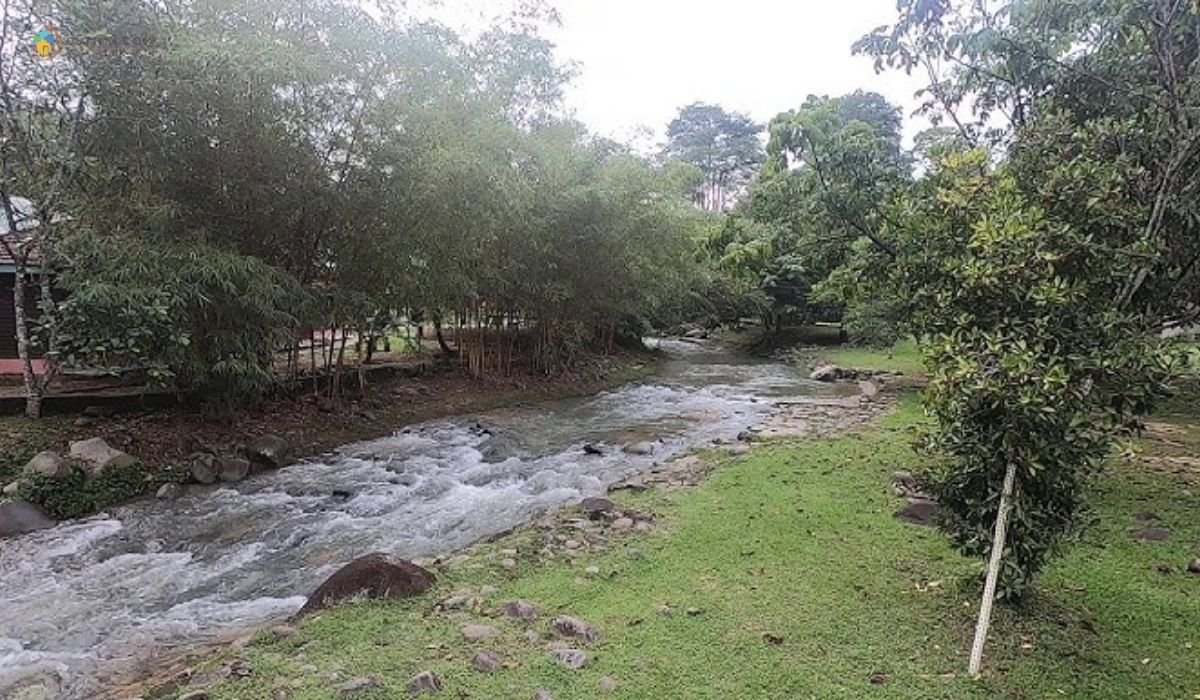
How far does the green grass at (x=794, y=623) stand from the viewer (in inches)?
135

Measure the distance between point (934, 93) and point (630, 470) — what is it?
529cm

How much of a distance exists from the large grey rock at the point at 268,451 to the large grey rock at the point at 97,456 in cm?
142

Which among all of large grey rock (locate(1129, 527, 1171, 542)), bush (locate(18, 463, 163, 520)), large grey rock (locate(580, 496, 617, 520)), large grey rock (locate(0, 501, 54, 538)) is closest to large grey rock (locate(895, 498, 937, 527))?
large grey rock (locate(1129, 527, 1171, 542))

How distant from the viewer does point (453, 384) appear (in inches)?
581

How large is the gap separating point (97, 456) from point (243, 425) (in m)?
2.25

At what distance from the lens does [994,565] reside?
3.49 meters

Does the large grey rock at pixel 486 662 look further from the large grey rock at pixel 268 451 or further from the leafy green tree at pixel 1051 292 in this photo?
the large grey rock at pixel 268 451

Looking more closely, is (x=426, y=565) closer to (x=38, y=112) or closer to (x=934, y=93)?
(x=934, y=93)

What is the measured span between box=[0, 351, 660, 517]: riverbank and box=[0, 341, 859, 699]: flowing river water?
0.38m

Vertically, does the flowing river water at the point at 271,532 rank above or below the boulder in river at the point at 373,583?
below

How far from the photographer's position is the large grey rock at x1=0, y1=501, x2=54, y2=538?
6.65m

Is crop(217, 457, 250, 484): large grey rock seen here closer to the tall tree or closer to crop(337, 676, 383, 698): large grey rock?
crop(337, 676, 383, 698): large grey rock

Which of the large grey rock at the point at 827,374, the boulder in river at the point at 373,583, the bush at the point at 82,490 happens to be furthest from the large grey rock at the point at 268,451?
the large grey rock at the point at 827,374

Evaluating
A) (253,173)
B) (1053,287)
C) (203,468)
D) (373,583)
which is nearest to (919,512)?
(1053,287)
